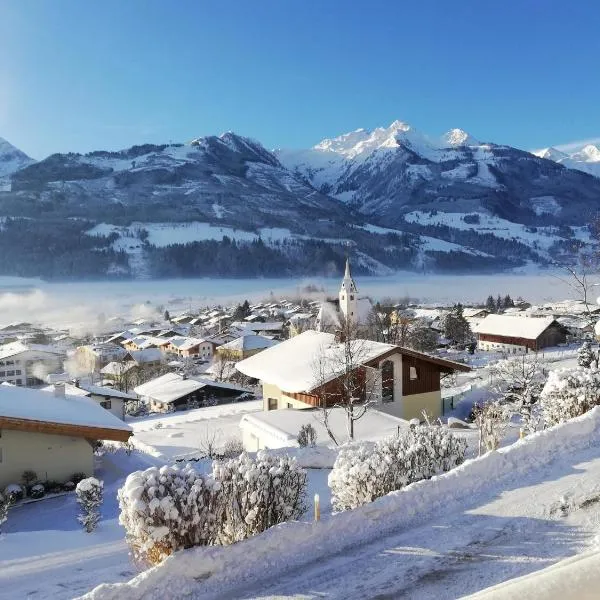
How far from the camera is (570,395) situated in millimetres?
13047

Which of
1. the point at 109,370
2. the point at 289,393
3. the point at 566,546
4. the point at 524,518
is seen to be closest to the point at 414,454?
the point at 524,518

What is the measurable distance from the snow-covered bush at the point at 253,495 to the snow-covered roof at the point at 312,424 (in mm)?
10800

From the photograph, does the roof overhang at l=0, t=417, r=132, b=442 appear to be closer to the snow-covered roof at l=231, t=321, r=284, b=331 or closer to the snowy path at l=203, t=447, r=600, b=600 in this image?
the snowy path at l=203, t=447, r=600, b=600

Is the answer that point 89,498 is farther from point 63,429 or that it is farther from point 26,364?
point 26,364

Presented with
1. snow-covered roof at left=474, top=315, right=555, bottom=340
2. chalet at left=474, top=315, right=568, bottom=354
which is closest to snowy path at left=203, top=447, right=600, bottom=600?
chalet at left=474, top=315, right=568, bottom=354

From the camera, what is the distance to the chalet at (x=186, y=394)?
48.4 meters

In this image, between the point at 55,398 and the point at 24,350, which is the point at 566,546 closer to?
the point at 55,398

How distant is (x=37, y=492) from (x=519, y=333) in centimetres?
6908

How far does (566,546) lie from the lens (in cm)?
659

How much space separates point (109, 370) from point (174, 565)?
65.2 meters

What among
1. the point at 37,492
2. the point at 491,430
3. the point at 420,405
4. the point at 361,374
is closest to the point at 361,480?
the point at 491,430

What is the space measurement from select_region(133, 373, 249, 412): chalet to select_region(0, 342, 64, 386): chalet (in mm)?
25562

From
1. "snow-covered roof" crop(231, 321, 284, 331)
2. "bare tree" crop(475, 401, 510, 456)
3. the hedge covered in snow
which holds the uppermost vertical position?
the hedge covered in snow

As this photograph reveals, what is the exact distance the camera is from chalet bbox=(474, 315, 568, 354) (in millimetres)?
72875
